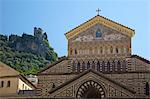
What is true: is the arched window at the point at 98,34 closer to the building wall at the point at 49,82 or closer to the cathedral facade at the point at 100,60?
the cathedral facade at the point at 100,60

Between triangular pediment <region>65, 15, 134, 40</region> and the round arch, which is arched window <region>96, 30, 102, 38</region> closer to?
triangular pediment <region>65, 15, 134, 40</region>

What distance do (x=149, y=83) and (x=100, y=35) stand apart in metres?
6.50

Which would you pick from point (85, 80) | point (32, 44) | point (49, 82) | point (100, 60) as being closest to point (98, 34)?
point (100, 60)

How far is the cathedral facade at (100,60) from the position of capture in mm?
34000

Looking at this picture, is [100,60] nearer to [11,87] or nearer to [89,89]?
[89,89]

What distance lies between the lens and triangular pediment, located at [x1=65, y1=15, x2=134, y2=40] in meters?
35.4

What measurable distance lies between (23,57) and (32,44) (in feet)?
27.7

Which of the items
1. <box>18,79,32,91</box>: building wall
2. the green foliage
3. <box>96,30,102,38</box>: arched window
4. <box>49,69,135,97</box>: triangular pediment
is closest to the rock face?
the green foliage

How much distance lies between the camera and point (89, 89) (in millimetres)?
31953

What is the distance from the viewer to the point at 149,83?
1324 inches

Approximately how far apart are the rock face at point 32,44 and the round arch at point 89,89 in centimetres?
6635

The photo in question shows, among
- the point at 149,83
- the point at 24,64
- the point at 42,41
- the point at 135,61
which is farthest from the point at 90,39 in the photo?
the point at 42,41

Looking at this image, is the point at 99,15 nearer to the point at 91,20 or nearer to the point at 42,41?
the point at 91,20

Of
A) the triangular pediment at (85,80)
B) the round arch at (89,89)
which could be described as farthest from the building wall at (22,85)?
the round arch at (89,89)
